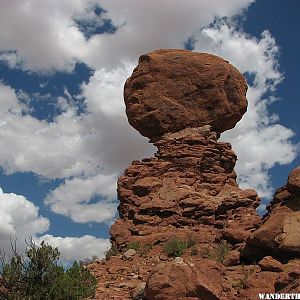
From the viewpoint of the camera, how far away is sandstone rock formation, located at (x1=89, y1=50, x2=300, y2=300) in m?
13.7

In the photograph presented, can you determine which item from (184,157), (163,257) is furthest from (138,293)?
(184,157)

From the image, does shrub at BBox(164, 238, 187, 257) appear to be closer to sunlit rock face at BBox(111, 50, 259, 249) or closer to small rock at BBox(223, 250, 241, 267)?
sunlit rock face at BBox(111, 50, 259, 249)

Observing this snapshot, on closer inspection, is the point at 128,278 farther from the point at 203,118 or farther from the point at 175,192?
the point at 203,118

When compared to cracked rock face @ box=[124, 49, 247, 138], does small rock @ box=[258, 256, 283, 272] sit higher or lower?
lower

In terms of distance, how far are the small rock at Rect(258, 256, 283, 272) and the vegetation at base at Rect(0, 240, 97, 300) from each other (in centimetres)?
586

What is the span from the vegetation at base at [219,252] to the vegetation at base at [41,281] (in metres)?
5.12

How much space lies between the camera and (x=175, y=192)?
24.3 meters

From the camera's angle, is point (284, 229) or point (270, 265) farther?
point (284, 229)

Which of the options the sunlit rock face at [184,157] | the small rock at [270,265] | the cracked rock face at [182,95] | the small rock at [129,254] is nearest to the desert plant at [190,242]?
the sunlit rock face at [184,157]

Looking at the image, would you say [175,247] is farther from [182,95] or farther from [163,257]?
[182,95]

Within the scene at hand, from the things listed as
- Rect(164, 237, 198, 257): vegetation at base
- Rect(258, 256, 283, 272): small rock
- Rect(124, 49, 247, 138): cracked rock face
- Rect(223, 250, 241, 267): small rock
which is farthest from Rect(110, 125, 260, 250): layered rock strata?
Rect(258, 256, 283, 272): small rock

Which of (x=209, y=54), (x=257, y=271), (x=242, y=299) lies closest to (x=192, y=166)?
(x=209, y=54)

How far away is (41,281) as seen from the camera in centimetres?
1560

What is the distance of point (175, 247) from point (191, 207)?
3636 millimetres
